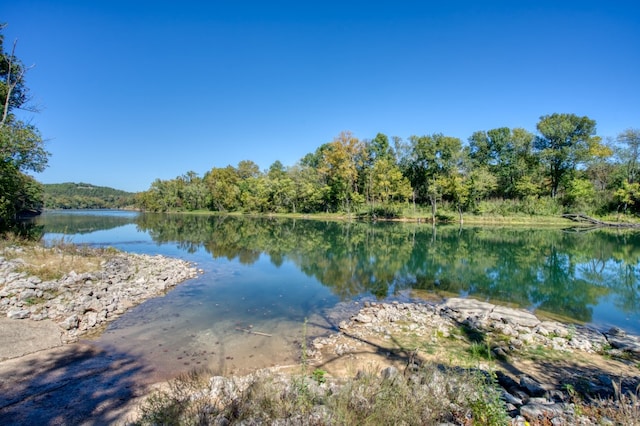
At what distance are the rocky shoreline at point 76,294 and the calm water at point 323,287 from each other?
56cm

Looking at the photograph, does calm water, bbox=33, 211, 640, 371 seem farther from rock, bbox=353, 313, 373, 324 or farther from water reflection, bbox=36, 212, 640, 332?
rock, bbox=353, 313, 373, 324

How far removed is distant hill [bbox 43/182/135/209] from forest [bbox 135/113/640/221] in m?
109

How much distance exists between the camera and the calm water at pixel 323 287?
7.53m

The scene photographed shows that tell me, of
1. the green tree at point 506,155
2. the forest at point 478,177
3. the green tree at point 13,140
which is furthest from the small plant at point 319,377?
the green tree at point 506,155

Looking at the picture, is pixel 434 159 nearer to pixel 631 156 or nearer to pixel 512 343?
pixel 631 156

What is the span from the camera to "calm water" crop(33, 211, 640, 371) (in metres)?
7.53

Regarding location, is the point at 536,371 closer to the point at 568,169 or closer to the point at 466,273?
the point at 466,273

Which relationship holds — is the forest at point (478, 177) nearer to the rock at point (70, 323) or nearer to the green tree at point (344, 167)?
the green tree at point (344, 167)

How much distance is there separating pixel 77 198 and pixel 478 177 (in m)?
160

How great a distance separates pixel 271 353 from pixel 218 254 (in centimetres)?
1510

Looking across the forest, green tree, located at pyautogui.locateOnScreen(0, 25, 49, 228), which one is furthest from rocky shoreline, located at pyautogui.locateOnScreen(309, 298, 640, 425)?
the forest

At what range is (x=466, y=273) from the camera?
15883 millimetres

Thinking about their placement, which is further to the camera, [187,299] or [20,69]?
[20,69]

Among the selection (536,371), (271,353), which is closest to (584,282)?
(536,371)
